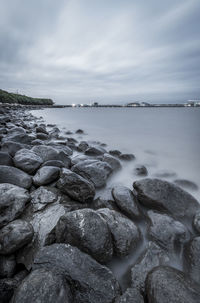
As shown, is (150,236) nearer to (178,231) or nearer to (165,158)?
(178,231)

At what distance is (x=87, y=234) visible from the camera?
2.00 m

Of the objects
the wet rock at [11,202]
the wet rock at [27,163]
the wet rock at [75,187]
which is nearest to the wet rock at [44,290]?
the wet rock at [11,202]

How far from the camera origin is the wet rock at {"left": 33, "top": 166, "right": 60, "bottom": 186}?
331 centimetres

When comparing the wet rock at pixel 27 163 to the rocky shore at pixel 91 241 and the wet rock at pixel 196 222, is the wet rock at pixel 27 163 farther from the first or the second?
the wet rock at pixel 196 222

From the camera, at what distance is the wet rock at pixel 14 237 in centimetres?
198

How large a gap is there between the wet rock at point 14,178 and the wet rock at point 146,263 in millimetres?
2353

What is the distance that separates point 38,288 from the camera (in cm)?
150

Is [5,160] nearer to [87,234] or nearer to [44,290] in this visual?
[87,234]

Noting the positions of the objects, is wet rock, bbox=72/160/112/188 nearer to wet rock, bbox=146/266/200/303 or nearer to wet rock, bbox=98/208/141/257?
wet rock, bbox=98/208/141/257

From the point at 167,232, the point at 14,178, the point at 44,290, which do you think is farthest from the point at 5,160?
the point at 167,232

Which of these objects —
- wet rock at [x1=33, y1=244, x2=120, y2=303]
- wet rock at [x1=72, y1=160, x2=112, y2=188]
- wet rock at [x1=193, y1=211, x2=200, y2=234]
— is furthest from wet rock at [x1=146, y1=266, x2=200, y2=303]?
wet rock at [x1=72, y1=160, x2=112, y2=188]

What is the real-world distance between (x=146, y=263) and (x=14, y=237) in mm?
1739

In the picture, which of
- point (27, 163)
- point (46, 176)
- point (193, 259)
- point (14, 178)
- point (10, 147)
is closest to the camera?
point (193, 259)

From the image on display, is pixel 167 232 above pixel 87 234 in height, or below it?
below
